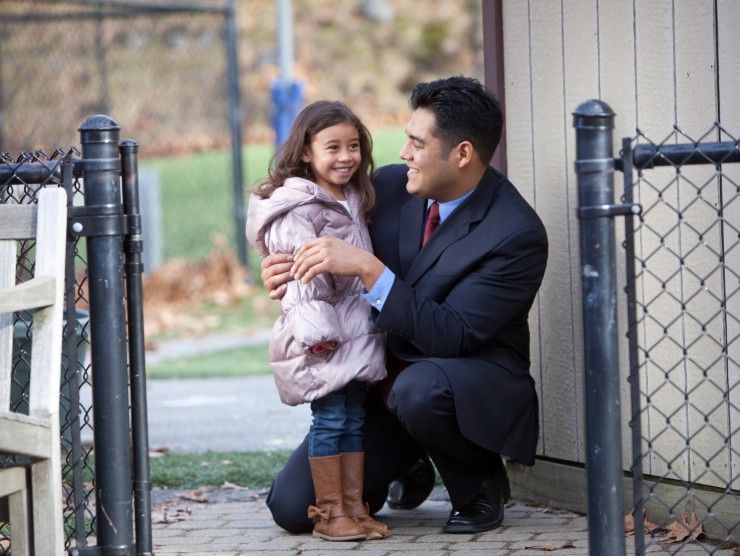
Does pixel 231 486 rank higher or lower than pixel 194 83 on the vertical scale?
lower

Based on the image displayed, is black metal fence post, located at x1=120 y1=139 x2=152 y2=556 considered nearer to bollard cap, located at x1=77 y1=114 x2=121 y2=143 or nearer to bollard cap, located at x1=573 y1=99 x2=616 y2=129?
bollard cap, located at x1=77 y1=114 x2=121 y2=143

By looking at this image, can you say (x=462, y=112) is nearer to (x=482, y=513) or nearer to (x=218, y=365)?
(x=482, y=513)

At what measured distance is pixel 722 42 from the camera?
12.4ft

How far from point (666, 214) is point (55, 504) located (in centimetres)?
218

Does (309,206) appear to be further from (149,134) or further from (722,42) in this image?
(149,134)

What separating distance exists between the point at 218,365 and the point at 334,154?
4.44 m

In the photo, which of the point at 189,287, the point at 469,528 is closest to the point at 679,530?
the point at 469,528

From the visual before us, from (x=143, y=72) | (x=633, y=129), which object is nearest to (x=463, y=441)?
(x=633, y=129)

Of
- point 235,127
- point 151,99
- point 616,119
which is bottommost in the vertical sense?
point 616,119

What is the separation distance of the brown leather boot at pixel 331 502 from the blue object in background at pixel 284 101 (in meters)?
9.18

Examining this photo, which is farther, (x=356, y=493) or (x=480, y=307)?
(x=356, y=493)

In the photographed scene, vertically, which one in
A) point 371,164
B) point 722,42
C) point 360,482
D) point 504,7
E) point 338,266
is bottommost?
point 360,482

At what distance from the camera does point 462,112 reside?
4.20 metres

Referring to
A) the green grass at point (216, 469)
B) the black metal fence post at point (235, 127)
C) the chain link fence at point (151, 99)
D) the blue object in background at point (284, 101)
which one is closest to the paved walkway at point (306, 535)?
Answer: the green grass at point (216, 469)
